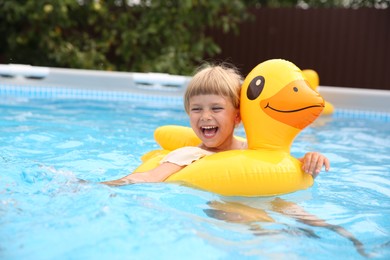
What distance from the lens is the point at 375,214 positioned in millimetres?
2809

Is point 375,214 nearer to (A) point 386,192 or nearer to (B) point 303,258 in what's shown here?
(A) point 386,192

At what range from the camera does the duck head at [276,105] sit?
111 inches

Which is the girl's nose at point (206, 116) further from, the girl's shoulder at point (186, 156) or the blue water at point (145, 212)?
the blue water at point (145, 212)

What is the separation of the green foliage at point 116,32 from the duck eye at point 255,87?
6.37 metres

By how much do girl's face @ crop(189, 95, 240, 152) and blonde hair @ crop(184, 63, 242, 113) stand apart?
0.09ft

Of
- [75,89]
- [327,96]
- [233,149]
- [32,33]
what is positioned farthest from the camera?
[32,33]

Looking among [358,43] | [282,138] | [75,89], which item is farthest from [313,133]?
[358,43]

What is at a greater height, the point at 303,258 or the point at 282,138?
the point at 282,138

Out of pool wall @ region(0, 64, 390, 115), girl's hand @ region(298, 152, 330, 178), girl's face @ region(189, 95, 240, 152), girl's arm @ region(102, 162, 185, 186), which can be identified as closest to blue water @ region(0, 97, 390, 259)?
girl's arm @ region(102, 162, 185, 186)

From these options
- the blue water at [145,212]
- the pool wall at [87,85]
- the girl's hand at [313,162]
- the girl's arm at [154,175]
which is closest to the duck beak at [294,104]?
the girl's hand at [313,162]

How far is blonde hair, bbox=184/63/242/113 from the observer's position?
2.88m

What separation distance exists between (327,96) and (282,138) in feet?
13.4

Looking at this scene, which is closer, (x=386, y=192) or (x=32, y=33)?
(x=386, y=192)

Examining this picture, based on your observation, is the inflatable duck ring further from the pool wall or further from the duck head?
the pool wall
